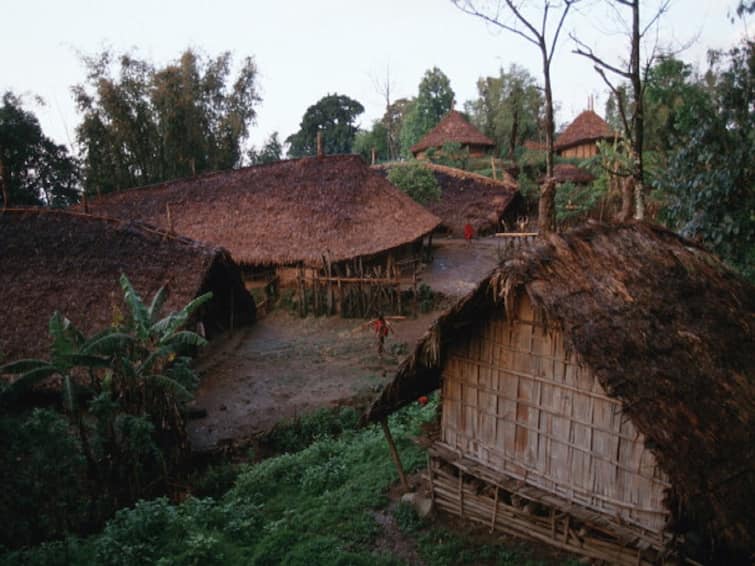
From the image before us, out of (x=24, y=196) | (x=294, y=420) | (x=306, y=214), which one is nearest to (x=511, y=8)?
(x=306, y=214)

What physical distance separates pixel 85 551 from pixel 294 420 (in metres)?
4.46

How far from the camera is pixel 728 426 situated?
485cm

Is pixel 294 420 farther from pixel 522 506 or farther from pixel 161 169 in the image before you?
pixel 161 169

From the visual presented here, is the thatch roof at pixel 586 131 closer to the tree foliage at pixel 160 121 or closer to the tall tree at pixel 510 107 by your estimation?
the tall tree at pixel 510 107

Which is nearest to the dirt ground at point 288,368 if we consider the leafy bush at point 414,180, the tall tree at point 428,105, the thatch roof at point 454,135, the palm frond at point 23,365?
the palm frond at point 23,365

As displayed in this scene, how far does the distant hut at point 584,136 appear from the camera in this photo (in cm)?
3431

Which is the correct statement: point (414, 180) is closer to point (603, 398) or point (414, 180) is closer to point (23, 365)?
point (23, 365)

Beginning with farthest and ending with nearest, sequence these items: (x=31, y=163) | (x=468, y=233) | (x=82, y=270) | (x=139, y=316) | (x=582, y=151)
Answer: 1. (x=582, y=151)
2. (x=31, y=163)
3. (x=468, y=233)
4. (x=82, y=270)
5. (x=139, y=316)

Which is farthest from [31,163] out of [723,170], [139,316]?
[723,170]

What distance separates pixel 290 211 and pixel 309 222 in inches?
41.0

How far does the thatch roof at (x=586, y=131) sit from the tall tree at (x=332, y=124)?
18.2 m

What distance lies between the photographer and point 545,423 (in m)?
5.79

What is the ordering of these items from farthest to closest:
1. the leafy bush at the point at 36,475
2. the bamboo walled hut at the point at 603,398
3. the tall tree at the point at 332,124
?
the tall tree at the point at 332,124 < the leafy bush at the point at 36,475 < the bamboo walled hut at the point at 603,398

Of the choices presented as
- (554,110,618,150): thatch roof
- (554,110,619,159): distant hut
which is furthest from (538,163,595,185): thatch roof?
(554,110,618,150): thatch roof
